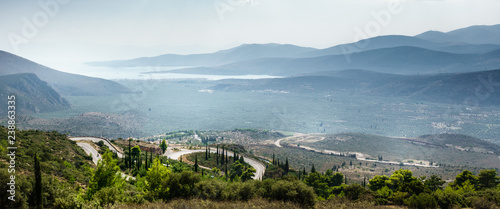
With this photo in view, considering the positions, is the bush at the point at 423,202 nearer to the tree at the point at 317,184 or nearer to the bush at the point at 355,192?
the bush at the point at 355,192

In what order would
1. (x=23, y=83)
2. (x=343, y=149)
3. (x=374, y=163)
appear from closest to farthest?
(x=374, y=163) < (x=343, y=149) < (x=23, y=83)

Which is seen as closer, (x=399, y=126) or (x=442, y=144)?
(x=442, y=144)

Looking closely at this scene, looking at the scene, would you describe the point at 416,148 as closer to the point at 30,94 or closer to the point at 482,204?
the point at 482,204

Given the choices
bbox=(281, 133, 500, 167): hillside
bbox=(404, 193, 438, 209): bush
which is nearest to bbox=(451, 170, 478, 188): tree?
bbox=(404, 193, 438, 209): bush

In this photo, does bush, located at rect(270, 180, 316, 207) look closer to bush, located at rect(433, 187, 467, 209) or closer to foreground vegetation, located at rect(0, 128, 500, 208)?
foreground vegetation, located at rect(0, 128, 500, 208)

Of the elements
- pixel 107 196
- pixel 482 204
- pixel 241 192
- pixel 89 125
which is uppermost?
pixel 107 196

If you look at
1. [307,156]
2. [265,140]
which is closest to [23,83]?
[265,140]

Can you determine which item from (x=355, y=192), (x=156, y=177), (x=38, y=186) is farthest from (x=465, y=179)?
(x=38, y=186)

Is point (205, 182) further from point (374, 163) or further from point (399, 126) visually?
point (399, 126)
